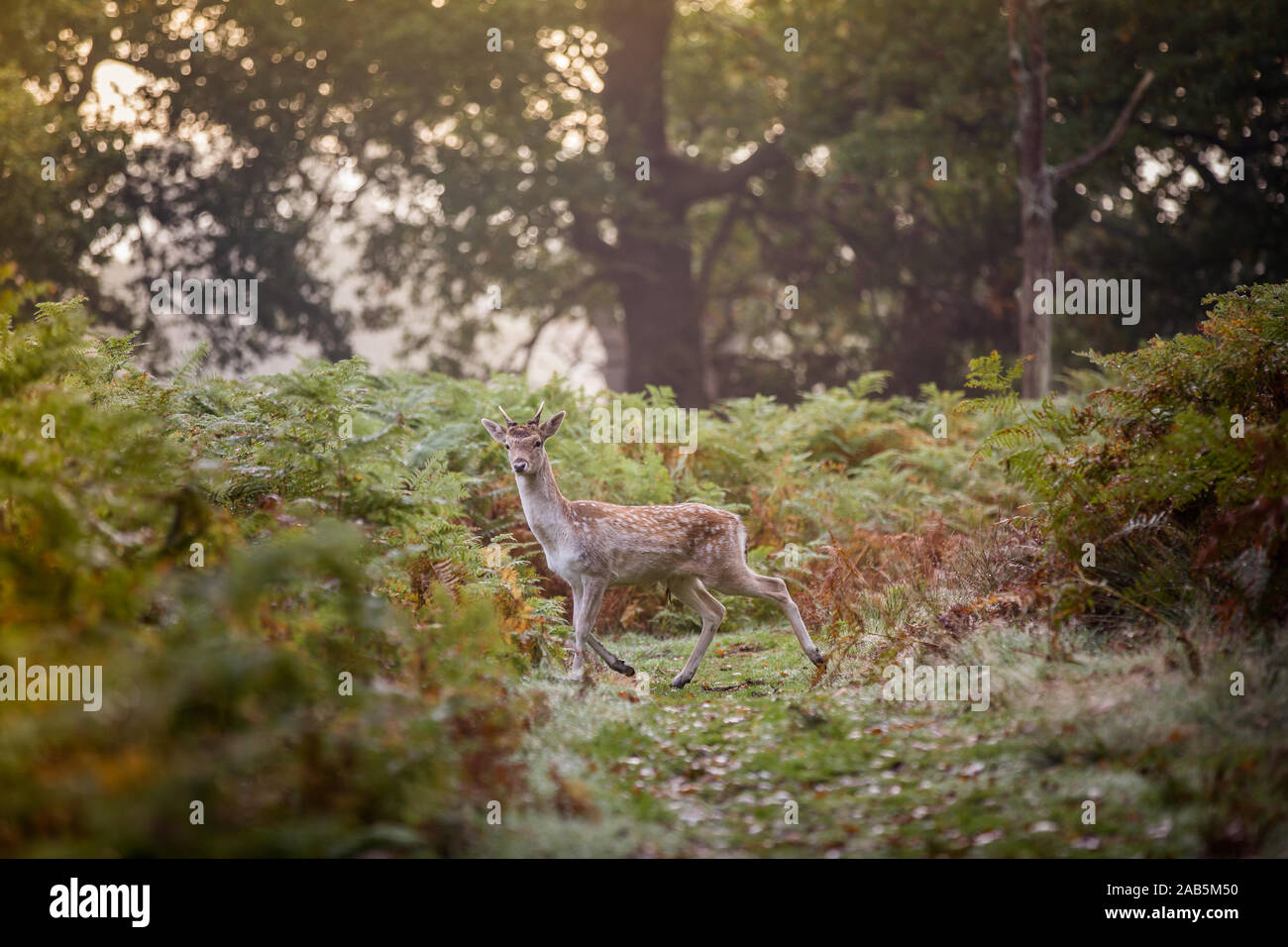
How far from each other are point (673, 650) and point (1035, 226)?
40.8 ft

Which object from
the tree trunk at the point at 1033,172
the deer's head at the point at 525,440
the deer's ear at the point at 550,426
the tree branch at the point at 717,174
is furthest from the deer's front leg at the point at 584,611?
the tree branch at the point at 717,174

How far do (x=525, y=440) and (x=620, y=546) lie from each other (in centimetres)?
111

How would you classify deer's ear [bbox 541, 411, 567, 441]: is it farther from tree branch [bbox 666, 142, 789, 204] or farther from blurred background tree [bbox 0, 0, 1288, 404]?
tree branch [bbox 666, 142, 789, 204]

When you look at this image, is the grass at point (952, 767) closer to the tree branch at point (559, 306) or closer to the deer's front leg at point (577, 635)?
the deer's front leg at point (577, 635)

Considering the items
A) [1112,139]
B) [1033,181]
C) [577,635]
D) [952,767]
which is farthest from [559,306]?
[952,767]

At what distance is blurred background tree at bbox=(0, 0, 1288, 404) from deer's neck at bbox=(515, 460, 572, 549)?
48.5 feet

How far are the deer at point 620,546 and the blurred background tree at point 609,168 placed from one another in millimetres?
14648

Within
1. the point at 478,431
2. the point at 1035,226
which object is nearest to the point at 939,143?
the point at 1035,226

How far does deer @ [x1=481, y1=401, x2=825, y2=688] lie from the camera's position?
8.76 metres

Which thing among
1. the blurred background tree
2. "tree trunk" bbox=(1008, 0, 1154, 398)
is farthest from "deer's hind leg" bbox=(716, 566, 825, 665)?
the blurred background tree

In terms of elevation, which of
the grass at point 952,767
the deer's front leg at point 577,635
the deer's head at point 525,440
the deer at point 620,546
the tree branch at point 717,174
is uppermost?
the tree branch at point 717,174

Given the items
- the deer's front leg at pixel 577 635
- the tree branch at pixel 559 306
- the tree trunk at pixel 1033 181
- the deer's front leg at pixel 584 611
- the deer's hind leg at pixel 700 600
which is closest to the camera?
the deer's front leg at pixel 577 635

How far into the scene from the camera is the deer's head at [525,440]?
8.67 metres

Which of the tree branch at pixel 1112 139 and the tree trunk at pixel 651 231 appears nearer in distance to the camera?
the tree branch at pixel 1112 139
